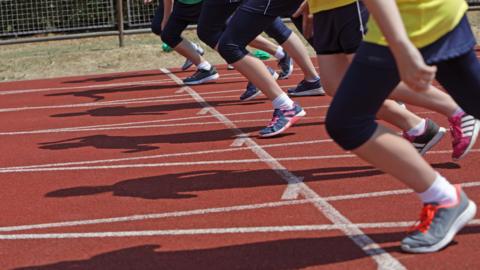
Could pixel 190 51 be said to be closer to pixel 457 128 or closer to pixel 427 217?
pixel 457 128

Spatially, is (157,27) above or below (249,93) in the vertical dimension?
below

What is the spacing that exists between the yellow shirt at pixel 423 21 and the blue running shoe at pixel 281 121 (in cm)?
328

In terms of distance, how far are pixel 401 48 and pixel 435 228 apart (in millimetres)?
920

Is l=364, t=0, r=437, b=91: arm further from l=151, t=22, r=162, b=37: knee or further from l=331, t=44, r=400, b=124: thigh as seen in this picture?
l=151, t=22, r=162, b=37: knee

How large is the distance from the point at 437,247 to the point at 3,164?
400 centimetres

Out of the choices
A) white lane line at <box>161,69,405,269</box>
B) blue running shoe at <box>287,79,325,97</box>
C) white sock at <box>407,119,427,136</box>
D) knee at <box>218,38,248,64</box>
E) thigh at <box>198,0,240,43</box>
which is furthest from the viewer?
blue running shoe at <box>287,79,325,97</box>

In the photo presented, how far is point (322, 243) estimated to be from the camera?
166 inches

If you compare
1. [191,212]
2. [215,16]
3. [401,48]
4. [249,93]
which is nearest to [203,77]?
[249,93]

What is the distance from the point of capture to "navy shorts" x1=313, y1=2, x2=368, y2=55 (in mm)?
5441

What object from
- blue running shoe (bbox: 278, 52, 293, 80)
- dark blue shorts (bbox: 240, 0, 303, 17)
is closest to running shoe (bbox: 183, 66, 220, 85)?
blue running shoe (bbox: 278, 52, 293, 80)

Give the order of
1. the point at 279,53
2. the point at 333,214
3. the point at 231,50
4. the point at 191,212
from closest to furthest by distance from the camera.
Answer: the point at 333,214 → the point at 191,212 → the point at 231,50 → the point at 279,53

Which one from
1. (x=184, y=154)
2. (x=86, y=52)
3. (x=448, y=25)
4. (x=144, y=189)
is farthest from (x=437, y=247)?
(x=86, y=52)

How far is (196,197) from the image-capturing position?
5.33 metres

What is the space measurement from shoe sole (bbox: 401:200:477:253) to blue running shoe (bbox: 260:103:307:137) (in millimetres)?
3118
